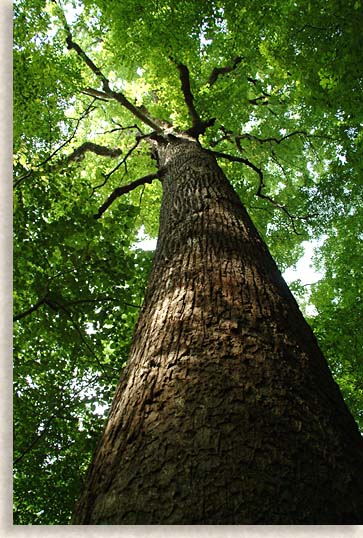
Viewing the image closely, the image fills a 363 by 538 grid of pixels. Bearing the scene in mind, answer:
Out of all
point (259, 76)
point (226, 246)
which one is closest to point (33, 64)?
point (226, 246)

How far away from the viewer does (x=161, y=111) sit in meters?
8.00

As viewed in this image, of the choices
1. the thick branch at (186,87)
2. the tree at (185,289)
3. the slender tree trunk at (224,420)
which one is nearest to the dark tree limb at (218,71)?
the tree at (185,289)

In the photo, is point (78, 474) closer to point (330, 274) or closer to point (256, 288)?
point (256, 288)

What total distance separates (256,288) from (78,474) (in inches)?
125

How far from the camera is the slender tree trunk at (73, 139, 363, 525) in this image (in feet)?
3.55

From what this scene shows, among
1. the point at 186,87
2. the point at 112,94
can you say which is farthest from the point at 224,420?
the point at 112,94

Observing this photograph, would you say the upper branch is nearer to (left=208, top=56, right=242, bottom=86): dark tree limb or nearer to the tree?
the tree

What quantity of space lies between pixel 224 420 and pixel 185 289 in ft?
2.66

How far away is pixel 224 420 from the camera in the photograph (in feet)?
4.11

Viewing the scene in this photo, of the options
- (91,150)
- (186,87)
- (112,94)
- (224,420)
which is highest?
(91,150)

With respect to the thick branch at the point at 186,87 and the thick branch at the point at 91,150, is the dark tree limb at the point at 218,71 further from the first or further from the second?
the thick branch at the point at 91,150

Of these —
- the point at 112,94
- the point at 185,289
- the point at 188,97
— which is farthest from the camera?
the point at 112,94

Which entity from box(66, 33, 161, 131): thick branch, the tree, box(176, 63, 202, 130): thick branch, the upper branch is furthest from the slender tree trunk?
box(66, 33, 161, 131): thick branch

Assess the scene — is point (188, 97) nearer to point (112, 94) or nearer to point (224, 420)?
point (112, 94)
